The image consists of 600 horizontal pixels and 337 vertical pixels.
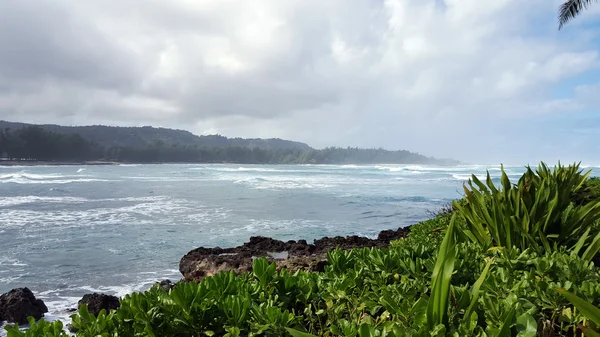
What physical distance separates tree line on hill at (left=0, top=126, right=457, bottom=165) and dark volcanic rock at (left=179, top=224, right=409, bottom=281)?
8819 centimetres

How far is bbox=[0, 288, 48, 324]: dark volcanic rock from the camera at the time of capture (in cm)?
585

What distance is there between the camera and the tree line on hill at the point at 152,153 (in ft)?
268

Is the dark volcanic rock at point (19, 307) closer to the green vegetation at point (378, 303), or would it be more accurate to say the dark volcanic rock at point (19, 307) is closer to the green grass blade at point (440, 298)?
the green vegetation at point (378, 303)

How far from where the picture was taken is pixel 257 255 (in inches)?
249

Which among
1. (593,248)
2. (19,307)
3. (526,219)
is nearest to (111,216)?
(19,307)

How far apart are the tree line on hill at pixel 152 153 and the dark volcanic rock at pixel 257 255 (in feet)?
289

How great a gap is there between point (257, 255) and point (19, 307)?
326 cm

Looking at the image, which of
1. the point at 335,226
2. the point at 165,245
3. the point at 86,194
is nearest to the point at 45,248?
the point at 165,245

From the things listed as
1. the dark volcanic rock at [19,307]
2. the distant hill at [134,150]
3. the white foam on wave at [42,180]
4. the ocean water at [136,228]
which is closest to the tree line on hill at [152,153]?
the distant hill at [134,150]

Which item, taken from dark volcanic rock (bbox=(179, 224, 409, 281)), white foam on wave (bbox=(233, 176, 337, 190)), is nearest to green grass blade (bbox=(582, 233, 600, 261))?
dark volcanic rock (bbox=(179, 224, 409, 281))

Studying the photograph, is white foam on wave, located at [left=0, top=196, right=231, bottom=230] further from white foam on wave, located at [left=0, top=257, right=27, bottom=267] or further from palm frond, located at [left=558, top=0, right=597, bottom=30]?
palm frond, located at [left=558, top=0, right=597, bottom=30]

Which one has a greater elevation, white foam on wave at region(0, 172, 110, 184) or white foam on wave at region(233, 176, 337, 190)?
white foam on wave at region(233, 176, 337, 190)

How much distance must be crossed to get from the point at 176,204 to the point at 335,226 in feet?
30.4

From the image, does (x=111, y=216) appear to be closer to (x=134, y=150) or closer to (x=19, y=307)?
(x=19, y=307)
